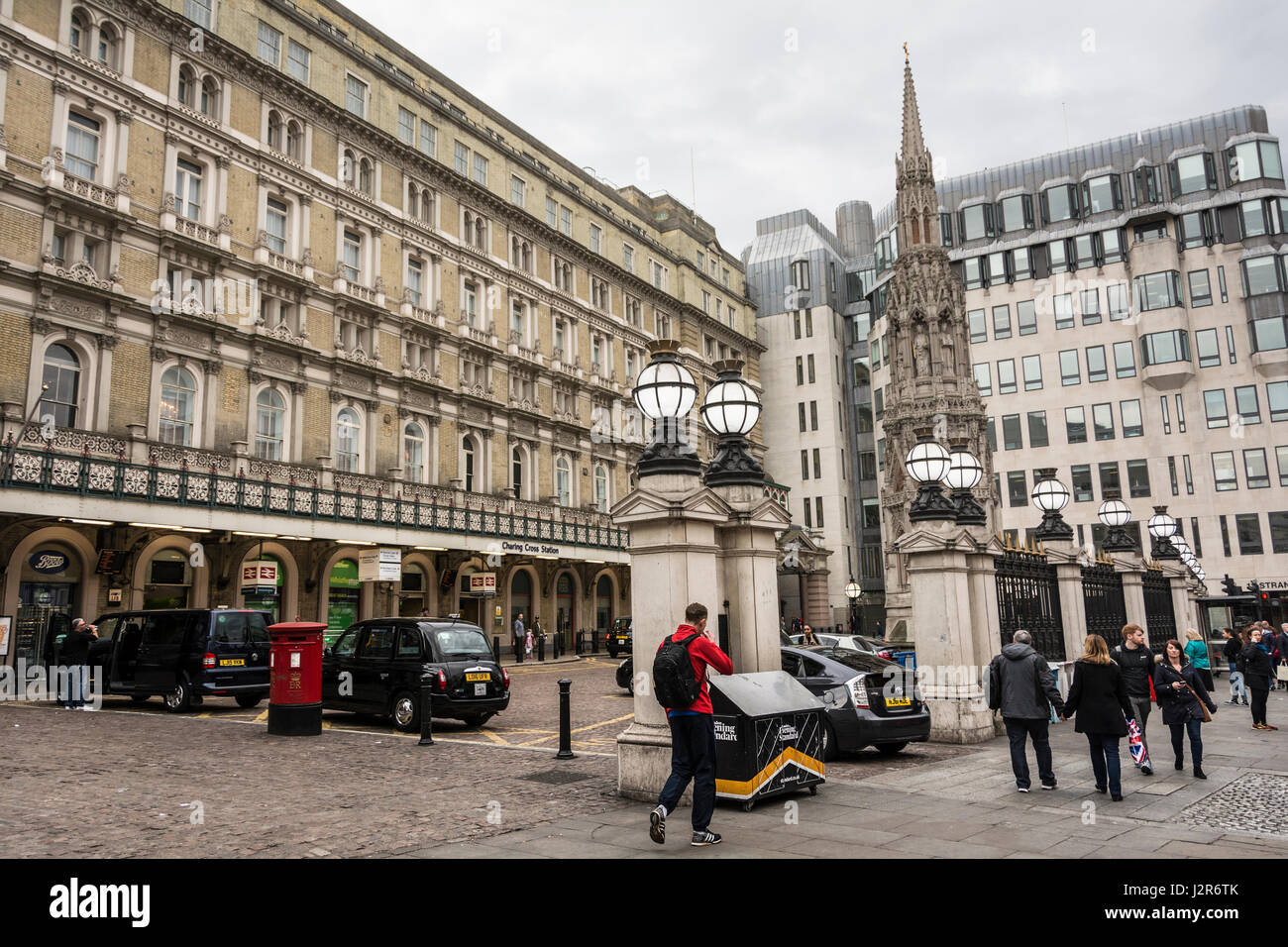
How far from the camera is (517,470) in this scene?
41.8 m

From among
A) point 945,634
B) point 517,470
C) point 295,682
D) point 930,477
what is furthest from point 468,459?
point 945,634

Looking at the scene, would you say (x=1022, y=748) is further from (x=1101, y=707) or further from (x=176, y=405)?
(x=176, y=405)

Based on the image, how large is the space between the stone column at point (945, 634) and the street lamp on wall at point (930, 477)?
0.17 m

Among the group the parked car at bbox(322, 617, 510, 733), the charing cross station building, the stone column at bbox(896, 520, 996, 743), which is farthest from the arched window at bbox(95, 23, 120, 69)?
the stone column at bbox(896, 520, 996, 743)

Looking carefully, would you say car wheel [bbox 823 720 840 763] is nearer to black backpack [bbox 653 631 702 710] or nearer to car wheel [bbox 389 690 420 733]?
black backpack [bbox 653 631 702 710]

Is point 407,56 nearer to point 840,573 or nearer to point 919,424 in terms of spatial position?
point 919,424

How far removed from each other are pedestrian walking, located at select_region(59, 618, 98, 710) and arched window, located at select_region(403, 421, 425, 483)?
18.3m

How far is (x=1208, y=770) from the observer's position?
10.9 m

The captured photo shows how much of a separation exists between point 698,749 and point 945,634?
7775 mm

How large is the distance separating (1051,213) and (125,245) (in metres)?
54.6

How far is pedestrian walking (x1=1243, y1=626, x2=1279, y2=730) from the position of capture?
47.8 feet

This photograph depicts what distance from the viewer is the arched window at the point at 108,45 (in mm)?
27163

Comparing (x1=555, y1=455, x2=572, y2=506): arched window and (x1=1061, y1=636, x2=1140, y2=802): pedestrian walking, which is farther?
(x1=555, y1=455, x2=572, y2=506): arched window

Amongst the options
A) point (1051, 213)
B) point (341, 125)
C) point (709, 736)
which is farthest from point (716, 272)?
point (709, 736)
